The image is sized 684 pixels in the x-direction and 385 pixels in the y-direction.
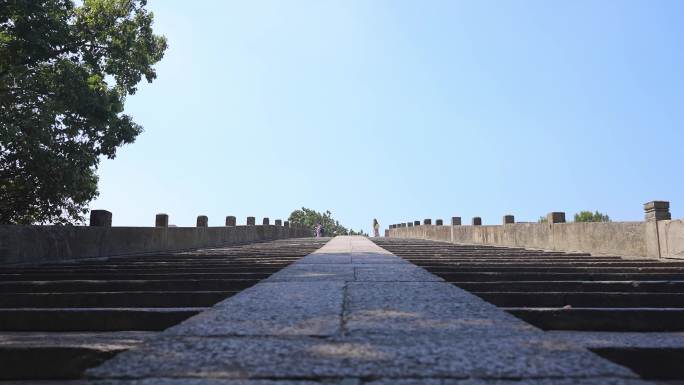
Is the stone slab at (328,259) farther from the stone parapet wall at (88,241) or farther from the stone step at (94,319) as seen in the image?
the stone parapet wall at (88,241)

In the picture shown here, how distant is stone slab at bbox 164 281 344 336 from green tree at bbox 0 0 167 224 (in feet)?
40.9

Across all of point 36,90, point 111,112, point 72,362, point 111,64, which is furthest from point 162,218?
point 72,362

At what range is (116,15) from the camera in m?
18.0

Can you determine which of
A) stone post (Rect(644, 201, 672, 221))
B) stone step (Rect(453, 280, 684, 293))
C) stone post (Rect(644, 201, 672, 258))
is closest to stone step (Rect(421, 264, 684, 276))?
stone step (Rect(453, 280, 684, 293))

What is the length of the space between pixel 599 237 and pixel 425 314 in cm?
1021

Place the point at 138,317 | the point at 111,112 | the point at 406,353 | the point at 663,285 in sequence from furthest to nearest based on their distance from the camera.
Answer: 1. the point at 111,112
2. the point at 663,285
3. the point at 138,317
4. the point at 406,353

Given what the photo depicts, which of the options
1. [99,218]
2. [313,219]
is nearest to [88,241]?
[99,218]

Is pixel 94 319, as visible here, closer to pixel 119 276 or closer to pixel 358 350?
pixel 358 350

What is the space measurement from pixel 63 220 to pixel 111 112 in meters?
6.06

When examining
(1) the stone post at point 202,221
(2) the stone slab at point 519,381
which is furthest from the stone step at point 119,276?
(1) the stone post at point 202,221

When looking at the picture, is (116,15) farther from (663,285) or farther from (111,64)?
(663,285)

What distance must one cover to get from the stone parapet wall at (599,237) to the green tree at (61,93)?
1432cm

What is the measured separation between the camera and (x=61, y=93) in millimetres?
14508

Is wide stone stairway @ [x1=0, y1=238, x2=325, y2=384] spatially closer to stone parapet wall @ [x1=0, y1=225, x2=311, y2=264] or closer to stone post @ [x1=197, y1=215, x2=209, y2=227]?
stone parapet wall @ [x1=0, y1=225, x2=311, y2=264]
